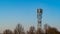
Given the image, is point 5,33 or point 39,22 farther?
point 5,33

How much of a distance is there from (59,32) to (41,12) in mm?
15953

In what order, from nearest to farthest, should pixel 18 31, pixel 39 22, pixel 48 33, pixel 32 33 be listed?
pixel 39 22 → pixel 48 33 → pixel 18 31 → pixel 32 33

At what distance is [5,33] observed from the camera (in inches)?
4245

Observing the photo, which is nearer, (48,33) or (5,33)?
(48,33)

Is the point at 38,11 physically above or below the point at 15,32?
above

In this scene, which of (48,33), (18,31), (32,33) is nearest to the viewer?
(48,33)

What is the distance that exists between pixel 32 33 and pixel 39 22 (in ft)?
88.5

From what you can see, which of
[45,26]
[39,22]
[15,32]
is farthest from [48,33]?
[15,32]

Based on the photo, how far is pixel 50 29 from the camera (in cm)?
8850

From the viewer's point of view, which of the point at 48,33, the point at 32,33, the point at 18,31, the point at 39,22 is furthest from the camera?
the point at 32,33

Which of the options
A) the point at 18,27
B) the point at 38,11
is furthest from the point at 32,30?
the point at 38,11

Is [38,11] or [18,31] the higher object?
[38,11]

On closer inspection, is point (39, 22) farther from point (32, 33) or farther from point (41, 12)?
point (32, 33)

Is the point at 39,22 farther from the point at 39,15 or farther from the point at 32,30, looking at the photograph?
the point at 32,30
